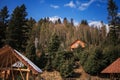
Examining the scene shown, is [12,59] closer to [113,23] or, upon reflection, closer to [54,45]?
[54,45]

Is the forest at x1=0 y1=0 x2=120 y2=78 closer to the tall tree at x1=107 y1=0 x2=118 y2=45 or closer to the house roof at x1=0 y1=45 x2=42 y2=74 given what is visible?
the tall tree at x1=107 y1=0 x2=118 y2=45

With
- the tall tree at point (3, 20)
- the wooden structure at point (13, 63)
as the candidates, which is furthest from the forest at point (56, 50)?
the wooden structure at point (13, 63)

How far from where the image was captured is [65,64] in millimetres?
34469

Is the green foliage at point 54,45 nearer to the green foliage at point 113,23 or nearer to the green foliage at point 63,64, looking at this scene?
the green foliage at point 63,64

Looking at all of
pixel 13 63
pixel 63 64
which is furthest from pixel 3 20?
pixel 13 63

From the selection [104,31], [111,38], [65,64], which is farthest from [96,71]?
[104,31]

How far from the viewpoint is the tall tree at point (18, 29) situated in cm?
4081

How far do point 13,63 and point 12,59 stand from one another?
16.4 inches

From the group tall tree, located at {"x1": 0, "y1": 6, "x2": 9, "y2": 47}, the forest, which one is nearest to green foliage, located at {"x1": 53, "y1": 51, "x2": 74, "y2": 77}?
the forest

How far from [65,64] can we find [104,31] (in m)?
60.2

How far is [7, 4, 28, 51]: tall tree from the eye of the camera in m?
40.8

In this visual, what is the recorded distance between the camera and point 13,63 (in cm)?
1680

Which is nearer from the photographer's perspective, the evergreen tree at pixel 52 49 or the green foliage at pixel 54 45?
the evergreen tree at pixel 52 49

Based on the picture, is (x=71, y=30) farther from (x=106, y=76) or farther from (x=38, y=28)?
(x=106, y=76)
